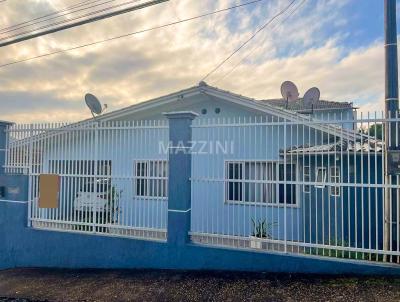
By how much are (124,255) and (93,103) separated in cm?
467

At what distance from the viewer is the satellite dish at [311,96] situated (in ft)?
29.5

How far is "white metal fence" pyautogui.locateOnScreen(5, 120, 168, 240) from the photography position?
6059 millimetres

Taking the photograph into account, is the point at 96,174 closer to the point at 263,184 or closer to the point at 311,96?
the point at 263,184

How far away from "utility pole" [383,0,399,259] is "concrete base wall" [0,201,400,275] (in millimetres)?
796

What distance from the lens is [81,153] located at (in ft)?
21.2

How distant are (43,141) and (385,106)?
259 inches

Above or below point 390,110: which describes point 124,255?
below

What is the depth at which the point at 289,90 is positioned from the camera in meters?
9.55

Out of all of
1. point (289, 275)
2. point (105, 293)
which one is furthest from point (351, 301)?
point (105, 293)

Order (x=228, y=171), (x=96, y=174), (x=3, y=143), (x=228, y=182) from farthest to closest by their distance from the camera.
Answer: (x=228, y=171) → (x=3, y=143) → (x=228, y=182) → (x=96, y=174)

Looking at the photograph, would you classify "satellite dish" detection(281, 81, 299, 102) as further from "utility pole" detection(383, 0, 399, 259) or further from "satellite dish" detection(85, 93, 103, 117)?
"satellite dish" detection(85, 93, 103, 117)

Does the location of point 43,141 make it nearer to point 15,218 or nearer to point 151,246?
point 15,218

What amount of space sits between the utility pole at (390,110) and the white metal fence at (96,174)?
3564 mm

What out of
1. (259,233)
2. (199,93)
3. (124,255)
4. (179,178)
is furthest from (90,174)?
(199,93)
